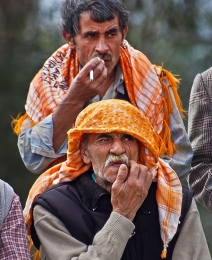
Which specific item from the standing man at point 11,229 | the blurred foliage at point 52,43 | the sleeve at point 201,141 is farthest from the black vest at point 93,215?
the blurred foliage at point 52,43

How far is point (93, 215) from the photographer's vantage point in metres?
4.87

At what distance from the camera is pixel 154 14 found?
11547mm

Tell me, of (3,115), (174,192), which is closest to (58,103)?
(174,192)

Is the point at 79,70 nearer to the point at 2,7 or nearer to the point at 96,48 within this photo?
the point at 96,48

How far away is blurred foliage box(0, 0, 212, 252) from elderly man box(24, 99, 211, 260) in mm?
5134

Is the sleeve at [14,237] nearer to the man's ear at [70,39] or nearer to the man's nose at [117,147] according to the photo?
the man's nose at [117,147]

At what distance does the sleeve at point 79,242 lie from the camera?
15.3 feet

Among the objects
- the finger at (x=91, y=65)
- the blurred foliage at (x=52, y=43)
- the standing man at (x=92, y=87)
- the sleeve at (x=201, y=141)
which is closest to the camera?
the finger at (x=91, y=65)

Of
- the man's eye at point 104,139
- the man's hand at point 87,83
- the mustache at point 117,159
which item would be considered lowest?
the mustache at point 117,159

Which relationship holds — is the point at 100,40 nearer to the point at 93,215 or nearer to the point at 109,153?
the point at 109,153

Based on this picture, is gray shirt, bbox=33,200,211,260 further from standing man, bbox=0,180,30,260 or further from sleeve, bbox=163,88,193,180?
sleeve, bbox=163,88,193,180

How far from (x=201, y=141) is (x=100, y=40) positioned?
2.64 feet

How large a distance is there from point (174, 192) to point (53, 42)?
5.75m

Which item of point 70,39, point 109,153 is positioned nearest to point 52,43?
point 70,39
